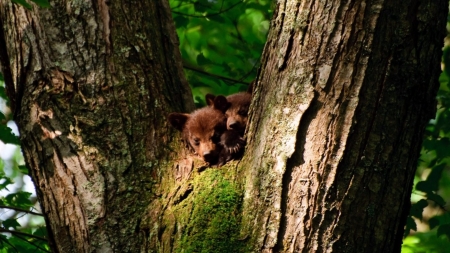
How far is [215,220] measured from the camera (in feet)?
9.53

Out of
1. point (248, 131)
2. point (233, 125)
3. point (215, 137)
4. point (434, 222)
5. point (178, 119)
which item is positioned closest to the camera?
point (248, 131)

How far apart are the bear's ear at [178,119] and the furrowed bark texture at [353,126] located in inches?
44.0

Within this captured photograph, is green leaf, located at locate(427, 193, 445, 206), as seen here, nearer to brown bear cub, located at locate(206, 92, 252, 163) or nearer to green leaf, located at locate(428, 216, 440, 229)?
green leaf, located at locate(428, 216, 440, 229)

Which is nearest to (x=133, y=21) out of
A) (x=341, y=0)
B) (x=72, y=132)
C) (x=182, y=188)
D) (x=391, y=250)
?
(x=72, y=132)

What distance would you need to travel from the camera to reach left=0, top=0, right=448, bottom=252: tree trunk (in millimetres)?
2623

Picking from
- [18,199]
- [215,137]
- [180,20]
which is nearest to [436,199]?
[215,137]

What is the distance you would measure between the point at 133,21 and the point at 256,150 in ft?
4.27

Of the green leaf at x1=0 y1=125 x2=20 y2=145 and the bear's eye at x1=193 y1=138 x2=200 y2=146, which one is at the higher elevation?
the bear's eye at x1=193 y1=138 x2=200 y2=146

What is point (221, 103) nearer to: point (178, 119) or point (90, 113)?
point (178, 119)

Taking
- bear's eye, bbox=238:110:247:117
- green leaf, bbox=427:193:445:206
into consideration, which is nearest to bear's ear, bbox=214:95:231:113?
bear's eye, bbox=238:110:247:117

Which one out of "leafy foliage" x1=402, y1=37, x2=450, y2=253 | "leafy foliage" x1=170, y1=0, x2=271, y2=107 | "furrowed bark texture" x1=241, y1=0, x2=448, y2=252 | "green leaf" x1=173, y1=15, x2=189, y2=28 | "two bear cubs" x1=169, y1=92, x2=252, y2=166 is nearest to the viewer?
"furrowed bark texture" x1=241, y1=0, x2=448, y2=252

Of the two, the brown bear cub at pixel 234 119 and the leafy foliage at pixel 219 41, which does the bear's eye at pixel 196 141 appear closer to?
the brown bear cub at pixel 234 119

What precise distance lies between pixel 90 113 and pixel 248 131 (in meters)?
0.90

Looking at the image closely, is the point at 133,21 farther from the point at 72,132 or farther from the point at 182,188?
the point at 182,188
